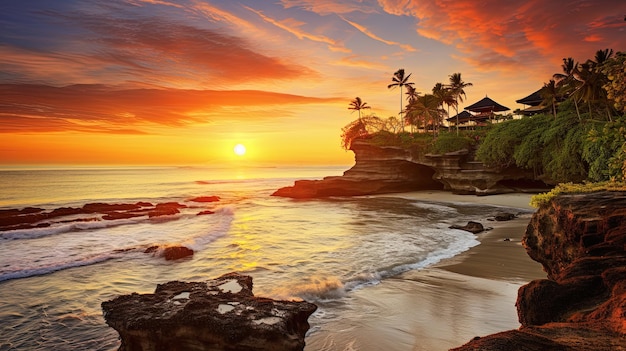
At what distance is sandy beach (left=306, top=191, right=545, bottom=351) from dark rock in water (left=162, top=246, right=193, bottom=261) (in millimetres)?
7537

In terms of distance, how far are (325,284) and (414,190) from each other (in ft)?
121

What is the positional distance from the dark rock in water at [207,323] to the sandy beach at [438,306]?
6.93ft

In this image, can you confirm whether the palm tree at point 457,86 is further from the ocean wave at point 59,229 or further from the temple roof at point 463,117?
the ocean wave at point 59,229

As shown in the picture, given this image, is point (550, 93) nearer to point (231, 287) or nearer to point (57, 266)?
point (231, 287)

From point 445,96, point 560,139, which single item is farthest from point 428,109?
point 560,139

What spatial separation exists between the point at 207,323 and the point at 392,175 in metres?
38.6

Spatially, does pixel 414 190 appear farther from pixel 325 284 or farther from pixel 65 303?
pixel 65 303

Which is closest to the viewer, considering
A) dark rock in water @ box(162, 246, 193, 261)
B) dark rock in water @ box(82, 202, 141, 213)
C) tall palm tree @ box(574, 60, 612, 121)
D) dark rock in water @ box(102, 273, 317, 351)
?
dark rock in water @ box(102, 273, 317, 351)

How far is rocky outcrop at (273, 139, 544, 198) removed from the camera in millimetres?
35625

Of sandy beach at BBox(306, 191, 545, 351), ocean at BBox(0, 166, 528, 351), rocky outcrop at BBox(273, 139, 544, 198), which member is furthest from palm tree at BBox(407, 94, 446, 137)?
sandy beach at BBox(306, 191, 545, 351)

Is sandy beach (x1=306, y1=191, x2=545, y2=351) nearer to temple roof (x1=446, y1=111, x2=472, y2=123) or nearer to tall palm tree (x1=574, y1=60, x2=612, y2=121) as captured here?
tall palm tree (x1=574, y1=60, x2=612, y2=121)

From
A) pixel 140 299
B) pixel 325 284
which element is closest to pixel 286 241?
pixel 325 284

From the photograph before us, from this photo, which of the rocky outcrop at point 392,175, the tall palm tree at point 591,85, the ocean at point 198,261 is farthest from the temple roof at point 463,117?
the ocean at point 198,261

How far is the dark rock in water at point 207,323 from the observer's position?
3600 mm
